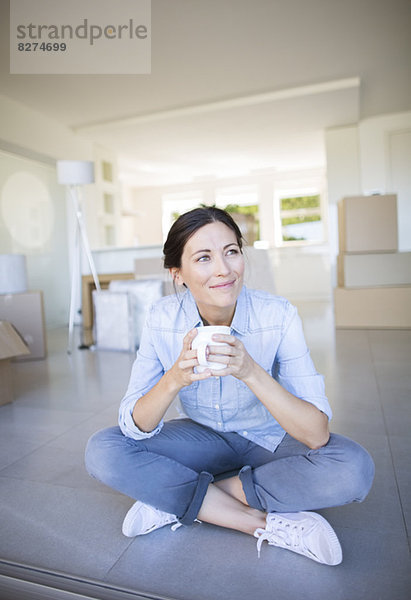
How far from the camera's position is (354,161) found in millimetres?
6348

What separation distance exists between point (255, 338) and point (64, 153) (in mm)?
5464

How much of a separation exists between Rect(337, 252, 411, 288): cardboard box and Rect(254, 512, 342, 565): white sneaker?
390 cm

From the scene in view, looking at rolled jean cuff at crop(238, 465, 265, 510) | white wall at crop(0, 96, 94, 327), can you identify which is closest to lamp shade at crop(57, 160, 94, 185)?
white wall at crop(0, 96, 94, 327)

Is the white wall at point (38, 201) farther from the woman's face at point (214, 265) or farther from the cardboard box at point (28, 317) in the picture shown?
the woman's face at point (214, 265)

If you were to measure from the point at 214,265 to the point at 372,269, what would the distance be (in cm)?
398

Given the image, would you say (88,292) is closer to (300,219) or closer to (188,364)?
(188,364)

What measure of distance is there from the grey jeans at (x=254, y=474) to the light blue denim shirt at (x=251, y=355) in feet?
0.15

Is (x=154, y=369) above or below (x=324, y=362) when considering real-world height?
above

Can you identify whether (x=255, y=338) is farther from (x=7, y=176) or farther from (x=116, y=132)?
(x=116, y=132)

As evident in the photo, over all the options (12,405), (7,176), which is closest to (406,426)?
(12,405)

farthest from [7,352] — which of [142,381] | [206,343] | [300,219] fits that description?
[300,219]

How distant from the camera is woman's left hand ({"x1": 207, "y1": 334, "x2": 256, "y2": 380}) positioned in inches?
32.0

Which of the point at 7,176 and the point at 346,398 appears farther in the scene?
the point at 7,176

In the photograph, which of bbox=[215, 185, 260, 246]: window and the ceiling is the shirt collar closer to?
the ceiling
